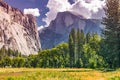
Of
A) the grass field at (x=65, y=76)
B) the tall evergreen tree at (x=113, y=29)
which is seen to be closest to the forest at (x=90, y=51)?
the tall evergreen tree at (x=113, y=29)

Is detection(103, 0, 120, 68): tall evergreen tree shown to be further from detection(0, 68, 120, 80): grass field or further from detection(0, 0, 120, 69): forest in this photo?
detection(0, 68, 120, 80): grass field

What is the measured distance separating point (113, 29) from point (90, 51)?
195 feet

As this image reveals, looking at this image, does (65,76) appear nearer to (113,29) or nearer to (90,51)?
(113,29)

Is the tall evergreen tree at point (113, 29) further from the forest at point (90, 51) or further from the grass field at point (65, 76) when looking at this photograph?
the grass field at point (65, 76)

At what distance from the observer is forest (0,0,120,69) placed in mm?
57594

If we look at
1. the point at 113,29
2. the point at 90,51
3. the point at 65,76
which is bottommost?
the point at 65,76

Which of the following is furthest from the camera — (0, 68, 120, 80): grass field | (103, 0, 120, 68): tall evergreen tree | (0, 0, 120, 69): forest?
(0, 0, 120, 69): forest

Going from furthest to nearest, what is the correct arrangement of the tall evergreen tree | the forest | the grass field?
the forest → the tall evergreen tree → the grass field

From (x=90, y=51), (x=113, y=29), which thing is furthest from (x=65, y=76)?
(x=90, y=51)

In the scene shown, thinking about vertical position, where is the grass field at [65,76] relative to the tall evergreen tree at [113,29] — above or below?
below

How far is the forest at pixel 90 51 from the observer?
57594 mm

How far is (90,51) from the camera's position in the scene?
116875 millimetres

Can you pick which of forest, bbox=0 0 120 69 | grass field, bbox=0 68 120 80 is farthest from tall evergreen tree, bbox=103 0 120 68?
grass field, bbox=0 68 120 80

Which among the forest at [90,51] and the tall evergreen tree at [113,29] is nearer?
the tall evergreen tree at [113,29]
